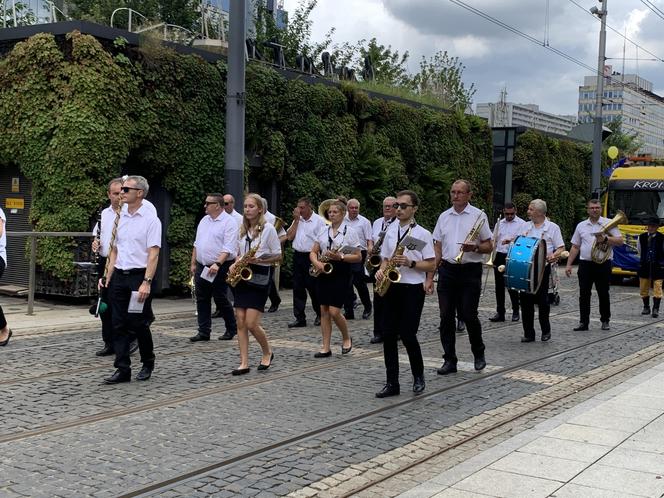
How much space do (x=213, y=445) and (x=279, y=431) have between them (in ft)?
2.13

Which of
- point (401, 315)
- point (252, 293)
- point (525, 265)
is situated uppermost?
point (525, 265)

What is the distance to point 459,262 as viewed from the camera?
9.18 meters

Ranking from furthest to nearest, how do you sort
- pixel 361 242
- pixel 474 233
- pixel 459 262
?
pixel 361 242
pixel 459 262
pixel 474 233

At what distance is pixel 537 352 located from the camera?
11188 millimetres

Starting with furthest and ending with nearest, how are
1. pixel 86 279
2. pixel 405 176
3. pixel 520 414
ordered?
pixel 405 176
pixel 86 279
pixel 520 414

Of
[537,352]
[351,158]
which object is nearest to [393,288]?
[537,352]

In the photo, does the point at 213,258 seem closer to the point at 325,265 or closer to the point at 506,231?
the point at 325,265

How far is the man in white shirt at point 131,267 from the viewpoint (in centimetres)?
820

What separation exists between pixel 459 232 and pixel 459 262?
1.05ft

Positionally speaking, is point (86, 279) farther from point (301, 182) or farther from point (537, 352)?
point (537, 352)

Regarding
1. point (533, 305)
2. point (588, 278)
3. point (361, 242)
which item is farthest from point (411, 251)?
point (588, 278)

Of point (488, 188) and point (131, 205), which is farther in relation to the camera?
point (488, 188)

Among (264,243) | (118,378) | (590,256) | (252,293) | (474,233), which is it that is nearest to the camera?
(118,378)

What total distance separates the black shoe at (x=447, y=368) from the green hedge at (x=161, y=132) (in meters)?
8.37
